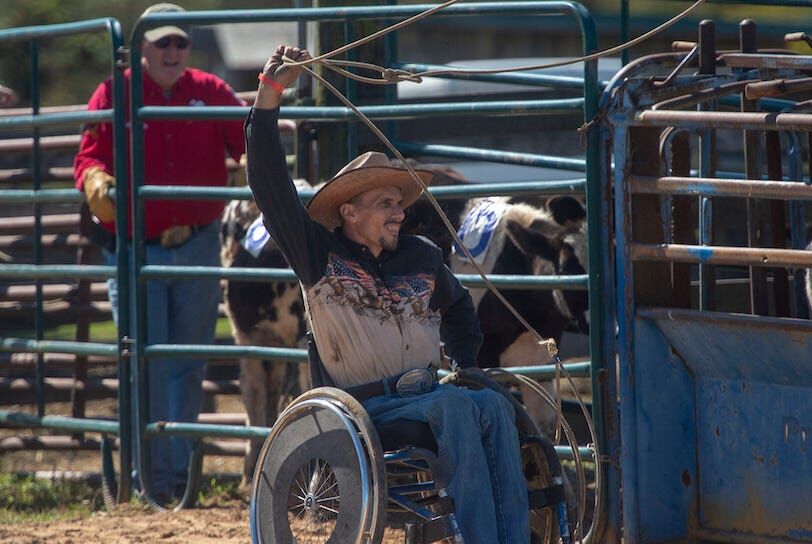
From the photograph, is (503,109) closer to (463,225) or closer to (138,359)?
(463,225)

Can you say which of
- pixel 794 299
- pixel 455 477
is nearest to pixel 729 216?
pixel 794 299

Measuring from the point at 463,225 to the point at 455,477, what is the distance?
2.93 m

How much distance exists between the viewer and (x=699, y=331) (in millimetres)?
4320

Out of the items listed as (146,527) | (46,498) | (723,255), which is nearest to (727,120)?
(723,255)

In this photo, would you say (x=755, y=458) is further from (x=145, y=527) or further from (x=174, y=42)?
(x=174, y=42)

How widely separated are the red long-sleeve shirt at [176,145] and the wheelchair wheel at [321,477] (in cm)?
268

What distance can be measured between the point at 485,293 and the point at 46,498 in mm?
2440

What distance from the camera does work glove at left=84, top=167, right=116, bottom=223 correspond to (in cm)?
598

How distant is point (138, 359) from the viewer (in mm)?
5961

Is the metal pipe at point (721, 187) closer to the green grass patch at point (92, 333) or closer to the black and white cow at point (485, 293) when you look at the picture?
the black and white cow at point (485, 293)

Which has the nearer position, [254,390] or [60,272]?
[60,272]

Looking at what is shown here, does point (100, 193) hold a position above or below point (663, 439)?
above

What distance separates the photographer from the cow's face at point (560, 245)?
6527mm

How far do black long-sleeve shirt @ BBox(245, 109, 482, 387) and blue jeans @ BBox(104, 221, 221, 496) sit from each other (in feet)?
7.59
